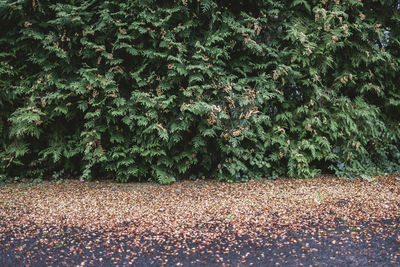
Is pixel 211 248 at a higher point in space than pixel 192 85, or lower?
lower

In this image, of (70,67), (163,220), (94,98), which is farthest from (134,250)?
(70,67)

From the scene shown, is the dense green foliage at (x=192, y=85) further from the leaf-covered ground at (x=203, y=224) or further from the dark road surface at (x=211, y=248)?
the dark road surface at (x=211, y=248)

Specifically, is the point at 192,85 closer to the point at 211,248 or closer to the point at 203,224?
the point at 203,224

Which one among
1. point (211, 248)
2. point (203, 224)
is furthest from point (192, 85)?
point (211, 248)

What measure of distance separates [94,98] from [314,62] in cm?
389

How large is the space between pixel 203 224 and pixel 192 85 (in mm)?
2384

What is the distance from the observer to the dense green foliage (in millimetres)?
5109

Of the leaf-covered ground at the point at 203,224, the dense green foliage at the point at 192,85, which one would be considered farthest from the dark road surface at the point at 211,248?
the dense green foliage at the point at 192,85

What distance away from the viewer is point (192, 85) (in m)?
5.20

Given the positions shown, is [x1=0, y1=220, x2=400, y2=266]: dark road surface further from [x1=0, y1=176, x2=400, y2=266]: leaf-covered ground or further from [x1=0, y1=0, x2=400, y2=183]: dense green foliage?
[x1=0, y1=0, x2=400, y2=183]: dense green foliage

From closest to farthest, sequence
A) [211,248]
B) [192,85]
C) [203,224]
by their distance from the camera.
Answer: [211,248]
[203,224]
[192,85]

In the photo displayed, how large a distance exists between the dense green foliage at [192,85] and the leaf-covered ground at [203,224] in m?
0.59

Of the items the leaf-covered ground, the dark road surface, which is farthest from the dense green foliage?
the dark road surface

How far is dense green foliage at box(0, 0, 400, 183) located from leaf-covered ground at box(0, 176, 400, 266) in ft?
1.92
